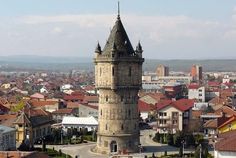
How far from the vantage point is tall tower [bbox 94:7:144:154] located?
205 feet

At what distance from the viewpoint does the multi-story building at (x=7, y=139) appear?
58.6 metres

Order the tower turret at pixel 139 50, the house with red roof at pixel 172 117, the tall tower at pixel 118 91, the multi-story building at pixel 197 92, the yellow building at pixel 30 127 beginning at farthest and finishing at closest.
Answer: the multi-story building at pixel 197 92
the house with red roof at pixel 172 117
the yellow building at pixel 30 127
the tower turret at pixel 139 50
the tall tower at pixel 118 91

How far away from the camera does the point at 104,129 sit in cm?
6394

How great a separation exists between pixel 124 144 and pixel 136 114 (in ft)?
12.0

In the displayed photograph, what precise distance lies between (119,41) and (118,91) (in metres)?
5.45

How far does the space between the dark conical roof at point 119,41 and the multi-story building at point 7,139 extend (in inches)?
525

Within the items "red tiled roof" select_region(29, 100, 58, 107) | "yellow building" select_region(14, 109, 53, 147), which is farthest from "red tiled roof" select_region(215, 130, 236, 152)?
"red tiled roof" select_region(29, 100, 58, 107)

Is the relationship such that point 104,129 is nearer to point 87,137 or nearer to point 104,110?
point 104,110

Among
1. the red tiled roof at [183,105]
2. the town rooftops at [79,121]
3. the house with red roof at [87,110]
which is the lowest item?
the town rooftops at [79,121]

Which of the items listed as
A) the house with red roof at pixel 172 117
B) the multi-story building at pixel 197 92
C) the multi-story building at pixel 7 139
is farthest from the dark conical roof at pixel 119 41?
the multi-story building at pixel 197 92

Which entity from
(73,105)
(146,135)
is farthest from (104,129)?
(73,105)

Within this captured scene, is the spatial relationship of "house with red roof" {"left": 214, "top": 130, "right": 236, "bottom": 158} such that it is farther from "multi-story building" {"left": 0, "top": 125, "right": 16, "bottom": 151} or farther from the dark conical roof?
"multi-story building" {"left": 0, "top": 125, "right": 16, "bottom": 151}

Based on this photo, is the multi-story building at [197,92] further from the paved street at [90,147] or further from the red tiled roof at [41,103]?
the paved street at [90,147]

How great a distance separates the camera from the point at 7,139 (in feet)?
198
